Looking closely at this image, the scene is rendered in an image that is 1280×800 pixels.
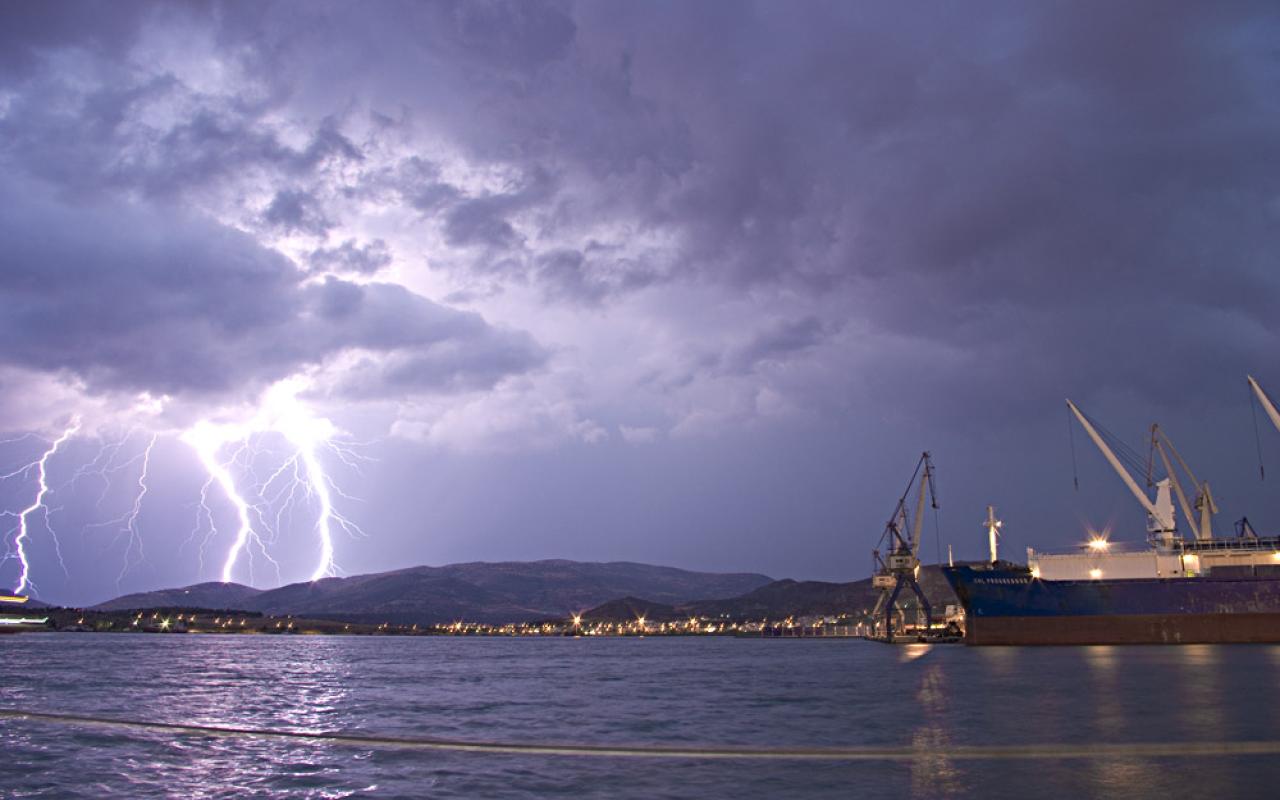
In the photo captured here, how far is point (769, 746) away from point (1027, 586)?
335 feet

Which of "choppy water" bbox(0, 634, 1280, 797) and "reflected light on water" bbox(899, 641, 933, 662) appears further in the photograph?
"reflected light on water" bbox(899, 641, 933, 662)

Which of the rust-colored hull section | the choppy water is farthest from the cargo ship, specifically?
the choppy water

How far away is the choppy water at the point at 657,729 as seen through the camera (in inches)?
932

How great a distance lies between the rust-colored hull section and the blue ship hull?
4.2 inches

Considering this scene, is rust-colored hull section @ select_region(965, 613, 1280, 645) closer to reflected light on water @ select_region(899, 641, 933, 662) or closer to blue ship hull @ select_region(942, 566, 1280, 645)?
blue ship hull @ select_region(942, 566, 1280, 645)

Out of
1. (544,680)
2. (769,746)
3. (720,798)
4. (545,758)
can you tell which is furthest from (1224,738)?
(544,680)

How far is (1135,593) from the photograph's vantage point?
11562 cm

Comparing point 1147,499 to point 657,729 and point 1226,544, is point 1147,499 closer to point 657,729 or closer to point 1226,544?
point 1226,544

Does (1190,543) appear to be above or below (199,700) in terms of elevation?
above

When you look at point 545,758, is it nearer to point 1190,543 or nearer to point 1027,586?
point 1027,586

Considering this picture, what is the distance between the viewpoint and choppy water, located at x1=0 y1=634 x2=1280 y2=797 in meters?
23.7

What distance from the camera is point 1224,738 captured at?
29781 mm

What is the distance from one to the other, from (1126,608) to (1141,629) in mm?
3457

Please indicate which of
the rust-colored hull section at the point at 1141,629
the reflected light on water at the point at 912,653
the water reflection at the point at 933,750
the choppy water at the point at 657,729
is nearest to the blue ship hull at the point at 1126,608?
the rust-colored hull section at the point at 1141,629
